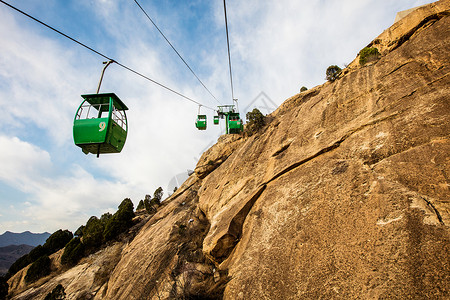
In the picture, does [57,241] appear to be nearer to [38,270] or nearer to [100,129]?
[38,270]

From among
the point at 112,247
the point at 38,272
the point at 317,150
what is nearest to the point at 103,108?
the point at 317,150

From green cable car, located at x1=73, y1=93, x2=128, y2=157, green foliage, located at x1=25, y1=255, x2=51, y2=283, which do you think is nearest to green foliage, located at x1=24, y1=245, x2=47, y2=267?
green foliage, located at x1=25, y1=255, x2=51, y2=283

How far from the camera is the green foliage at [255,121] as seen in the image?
1978cm

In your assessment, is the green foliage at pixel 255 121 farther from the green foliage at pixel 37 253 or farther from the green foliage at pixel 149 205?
the green foliage at pixel 37 253

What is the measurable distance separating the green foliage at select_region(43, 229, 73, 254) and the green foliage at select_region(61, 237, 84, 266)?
9.75m

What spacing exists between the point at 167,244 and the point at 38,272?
79.8 feet

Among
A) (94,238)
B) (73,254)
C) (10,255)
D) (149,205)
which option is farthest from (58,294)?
(10,255)

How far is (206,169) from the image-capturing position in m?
22.7

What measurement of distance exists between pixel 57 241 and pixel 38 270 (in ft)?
28.5

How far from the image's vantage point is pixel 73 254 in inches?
955

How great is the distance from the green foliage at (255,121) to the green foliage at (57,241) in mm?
36678

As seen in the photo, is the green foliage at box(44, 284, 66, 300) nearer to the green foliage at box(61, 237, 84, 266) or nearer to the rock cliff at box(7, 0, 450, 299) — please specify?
the rock cliff at box(7, 0, 450, 299)

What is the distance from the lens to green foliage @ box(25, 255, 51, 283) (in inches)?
957

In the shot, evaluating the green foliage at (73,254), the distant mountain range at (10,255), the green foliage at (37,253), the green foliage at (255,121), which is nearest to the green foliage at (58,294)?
the green foliage at (73,254)
